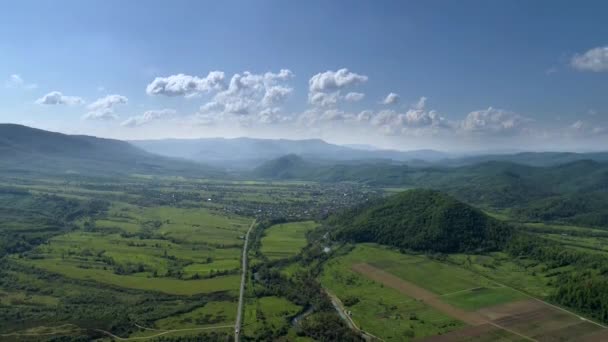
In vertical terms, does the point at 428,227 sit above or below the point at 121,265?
above

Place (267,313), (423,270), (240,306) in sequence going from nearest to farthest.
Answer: (267,313) < (240,306) < (423,270)

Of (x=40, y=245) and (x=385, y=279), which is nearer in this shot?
(x=385, y=279)

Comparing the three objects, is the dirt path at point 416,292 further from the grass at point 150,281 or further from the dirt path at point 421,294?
the grass at point 150,281

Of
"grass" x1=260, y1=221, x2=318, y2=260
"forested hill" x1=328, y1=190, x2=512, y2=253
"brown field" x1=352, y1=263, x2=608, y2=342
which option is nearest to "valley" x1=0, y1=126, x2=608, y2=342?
"brown field" x1=352, y1=263, x2=608, y2=342

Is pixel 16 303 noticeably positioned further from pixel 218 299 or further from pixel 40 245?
pixel 40 245

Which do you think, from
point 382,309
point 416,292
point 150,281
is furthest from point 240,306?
point 416,292

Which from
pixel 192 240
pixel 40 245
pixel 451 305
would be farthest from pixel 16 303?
pixel 451 305

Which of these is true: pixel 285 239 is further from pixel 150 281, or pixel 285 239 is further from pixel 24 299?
pixel 24 299

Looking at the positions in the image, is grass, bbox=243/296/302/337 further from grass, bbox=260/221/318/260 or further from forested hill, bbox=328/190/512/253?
forested hill, bbox=328/190/512/253
